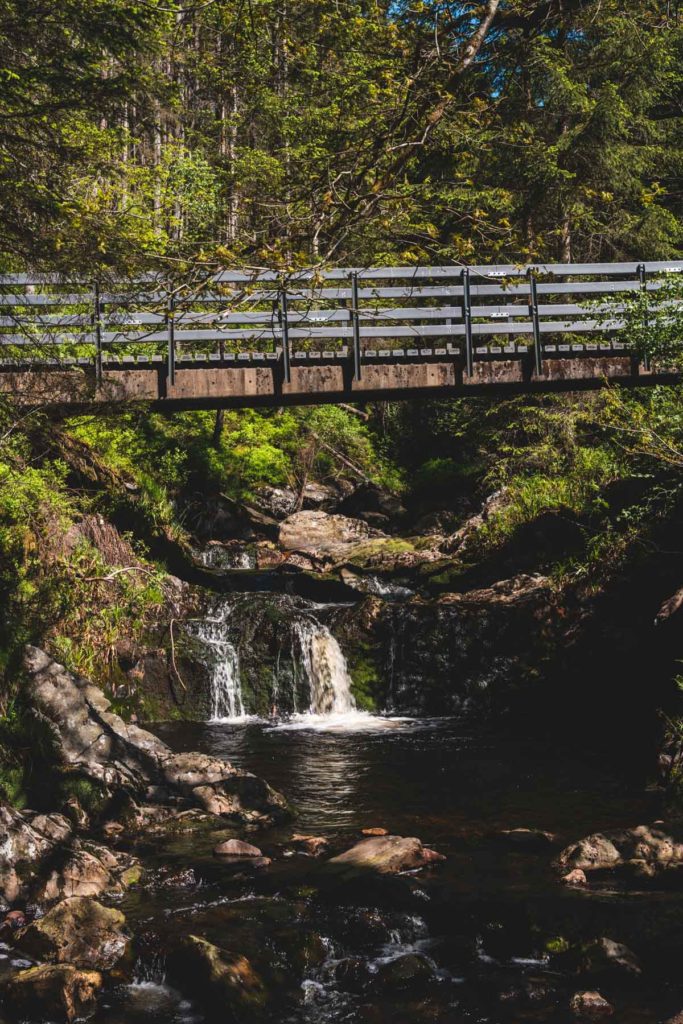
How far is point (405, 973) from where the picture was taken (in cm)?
570

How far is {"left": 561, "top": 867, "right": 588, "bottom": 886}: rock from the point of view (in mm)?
6727

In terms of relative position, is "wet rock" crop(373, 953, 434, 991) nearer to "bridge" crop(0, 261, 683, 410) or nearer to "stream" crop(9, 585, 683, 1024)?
"stream" crop(9, 585, 683, 1024)

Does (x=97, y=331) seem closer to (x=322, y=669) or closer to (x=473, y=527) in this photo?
(x=322, y=669)

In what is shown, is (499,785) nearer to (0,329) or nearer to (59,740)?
(59,740)

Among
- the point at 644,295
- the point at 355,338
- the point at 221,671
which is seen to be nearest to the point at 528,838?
the point at 221,671

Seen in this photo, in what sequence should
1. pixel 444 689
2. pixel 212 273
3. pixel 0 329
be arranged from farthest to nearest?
pixel 444 689
pixel 0 329
pixel 212 273

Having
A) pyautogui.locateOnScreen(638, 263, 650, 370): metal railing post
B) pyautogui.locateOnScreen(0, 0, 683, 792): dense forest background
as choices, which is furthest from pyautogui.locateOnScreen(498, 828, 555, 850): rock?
pyautogui.locateOnScreen(638, 263, 650, 370): metal railing post

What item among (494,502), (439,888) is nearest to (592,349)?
(494,502)

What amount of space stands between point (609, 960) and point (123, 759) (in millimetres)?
5221

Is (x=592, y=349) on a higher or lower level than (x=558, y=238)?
lower

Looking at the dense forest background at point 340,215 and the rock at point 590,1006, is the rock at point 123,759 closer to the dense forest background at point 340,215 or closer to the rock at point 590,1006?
the dense forest background at point 340,215

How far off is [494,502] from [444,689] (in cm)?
597

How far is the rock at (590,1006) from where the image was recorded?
509 cm

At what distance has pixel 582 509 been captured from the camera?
585 inches
